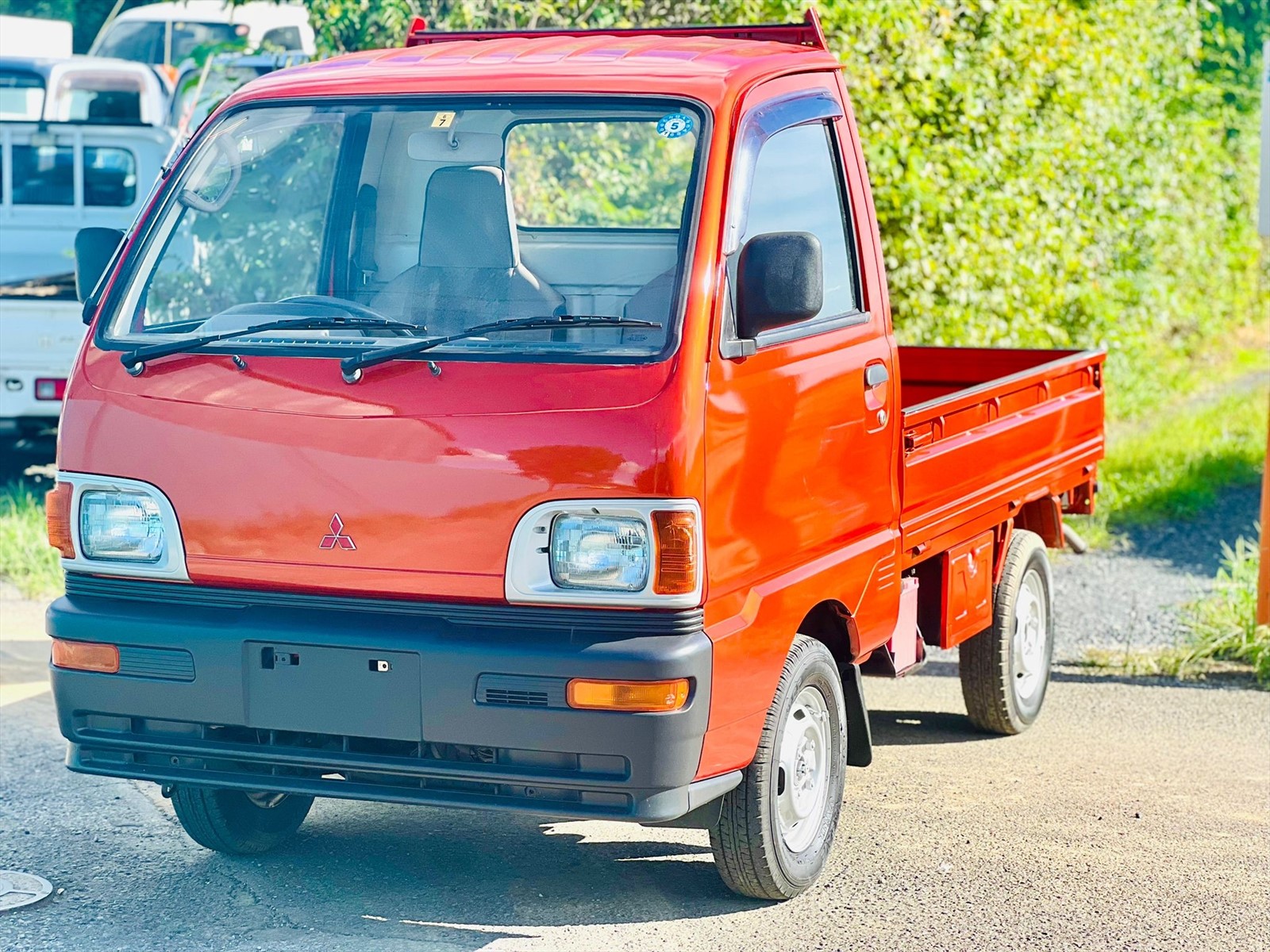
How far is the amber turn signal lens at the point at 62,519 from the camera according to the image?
4.49 meters

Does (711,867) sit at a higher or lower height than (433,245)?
lower

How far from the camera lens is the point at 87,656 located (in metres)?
4.42

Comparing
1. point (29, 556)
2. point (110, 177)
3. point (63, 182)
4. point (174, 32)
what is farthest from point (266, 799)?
point (174, 32)

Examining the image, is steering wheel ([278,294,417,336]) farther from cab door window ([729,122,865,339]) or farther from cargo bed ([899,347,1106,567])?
cargo bed ([899,347,1106,567])

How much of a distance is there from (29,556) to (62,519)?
484 cm

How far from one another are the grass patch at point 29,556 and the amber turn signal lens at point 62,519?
4.22m

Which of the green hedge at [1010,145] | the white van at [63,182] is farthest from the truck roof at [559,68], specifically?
the white van at [63,182]

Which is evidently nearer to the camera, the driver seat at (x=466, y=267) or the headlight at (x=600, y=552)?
the headlight at (x=600, y=552)

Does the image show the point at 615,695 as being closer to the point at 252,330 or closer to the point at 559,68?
the point at 252,330

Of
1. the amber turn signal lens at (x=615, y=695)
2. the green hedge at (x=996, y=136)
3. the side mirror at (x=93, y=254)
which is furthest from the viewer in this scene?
the green hedge at (x=996, y=136)

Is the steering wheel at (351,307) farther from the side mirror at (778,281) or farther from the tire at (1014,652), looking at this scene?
the tire at (1014,652)

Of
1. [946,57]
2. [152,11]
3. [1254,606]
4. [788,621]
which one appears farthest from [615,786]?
[152,11]

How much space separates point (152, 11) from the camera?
1909 cm

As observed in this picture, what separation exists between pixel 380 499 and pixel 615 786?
34.4 inches
